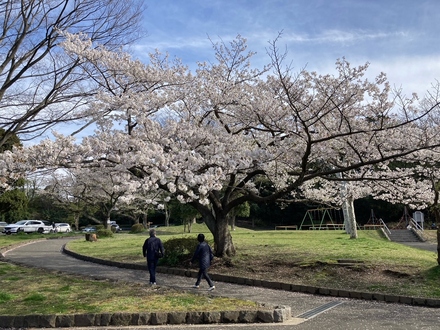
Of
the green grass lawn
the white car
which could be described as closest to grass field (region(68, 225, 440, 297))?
the green grass lawn

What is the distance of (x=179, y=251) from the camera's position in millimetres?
12547

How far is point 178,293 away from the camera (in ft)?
26.7

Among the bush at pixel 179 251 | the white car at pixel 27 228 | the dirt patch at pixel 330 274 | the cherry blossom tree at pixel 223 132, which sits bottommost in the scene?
the dirt patch at pixel 330 274

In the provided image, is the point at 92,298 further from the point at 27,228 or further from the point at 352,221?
the point at 27,228

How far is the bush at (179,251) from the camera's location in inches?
481

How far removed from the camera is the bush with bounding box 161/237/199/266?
481 inches

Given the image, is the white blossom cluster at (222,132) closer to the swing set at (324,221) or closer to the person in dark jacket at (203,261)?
the person in dark jacket at (203,261)

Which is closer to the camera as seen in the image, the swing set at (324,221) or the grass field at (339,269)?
the grass field at (339,269)

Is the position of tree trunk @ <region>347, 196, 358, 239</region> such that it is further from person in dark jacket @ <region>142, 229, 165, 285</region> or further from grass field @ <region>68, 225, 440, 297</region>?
person in dark jacket @ <region>142, 229, 165, 285</region>

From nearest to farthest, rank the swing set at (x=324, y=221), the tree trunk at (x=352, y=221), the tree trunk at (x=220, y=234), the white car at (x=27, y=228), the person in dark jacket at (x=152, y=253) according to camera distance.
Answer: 1. the person in dark jacket at (x=152, y=253)
2. the tree trunk at (x=220, y=234)
3. the tree trunk at (x=352, y=221)
4. the white car at (x=27, y=228)
5. the swing set at (x=324, y=221)

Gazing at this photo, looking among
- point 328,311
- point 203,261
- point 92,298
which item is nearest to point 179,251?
point 203,261

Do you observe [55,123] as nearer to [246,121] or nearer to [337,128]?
[246,121]

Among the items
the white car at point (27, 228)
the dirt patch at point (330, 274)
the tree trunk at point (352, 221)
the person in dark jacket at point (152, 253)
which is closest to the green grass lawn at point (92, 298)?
the person in dark jacket at point (152, 253)

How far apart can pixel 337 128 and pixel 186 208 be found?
21437 mm
